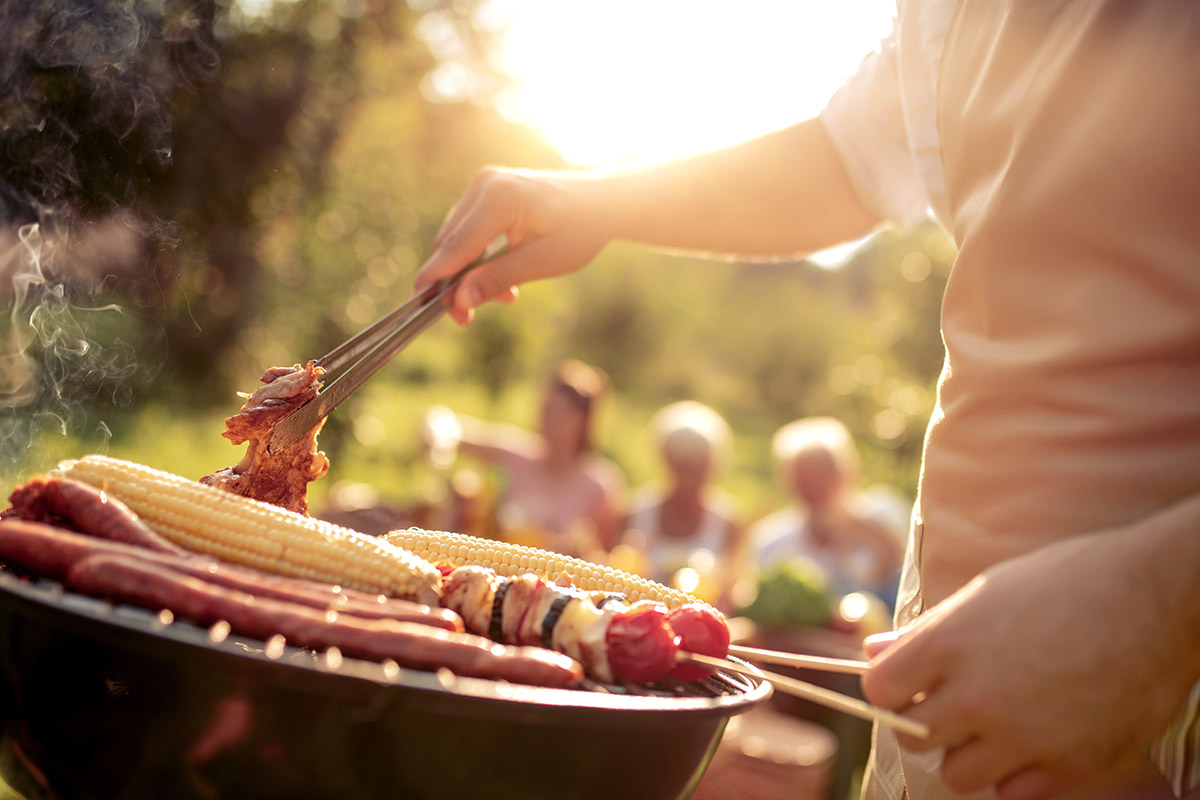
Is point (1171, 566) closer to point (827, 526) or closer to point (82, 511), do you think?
point (82, 511)

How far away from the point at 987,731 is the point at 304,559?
1.02 meters

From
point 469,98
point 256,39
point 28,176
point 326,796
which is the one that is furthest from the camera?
point 469,98

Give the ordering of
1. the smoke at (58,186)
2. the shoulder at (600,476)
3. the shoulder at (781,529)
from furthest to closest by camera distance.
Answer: the shoulder at (600,476) < the shoulder at (781,529) < the smoke at (58,186)

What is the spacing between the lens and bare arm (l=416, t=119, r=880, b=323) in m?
2.01

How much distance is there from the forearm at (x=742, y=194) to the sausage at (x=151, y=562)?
124 cm

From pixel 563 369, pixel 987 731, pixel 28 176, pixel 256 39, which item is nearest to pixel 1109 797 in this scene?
pixel 987 731

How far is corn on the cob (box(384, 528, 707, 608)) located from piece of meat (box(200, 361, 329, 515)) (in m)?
0.28

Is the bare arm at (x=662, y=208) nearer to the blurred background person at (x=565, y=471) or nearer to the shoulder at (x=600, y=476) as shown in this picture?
the blurred background person at (x=565, y=471)

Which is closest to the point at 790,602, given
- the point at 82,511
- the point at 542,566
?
the point at 542,566

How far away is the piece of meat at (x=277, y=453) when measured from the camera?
1.65m

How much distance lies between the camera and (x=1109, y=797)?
4.17 ft

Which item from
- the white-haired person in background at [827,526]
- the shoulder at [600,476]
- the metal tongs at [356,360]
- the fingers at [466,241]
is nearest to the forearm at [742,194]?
the fingers at [466,241]

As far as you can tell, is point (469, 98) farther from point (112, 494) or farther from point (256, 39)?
point (112, 494)

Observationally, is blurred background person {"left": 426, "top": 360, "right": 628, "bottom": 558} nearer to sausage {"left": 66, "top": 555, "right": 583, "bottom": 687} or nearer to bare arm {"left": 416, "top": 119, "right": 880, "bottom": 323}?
bare arm {"left": 416, "top": 119, "right": 880, "bottom": 323}
